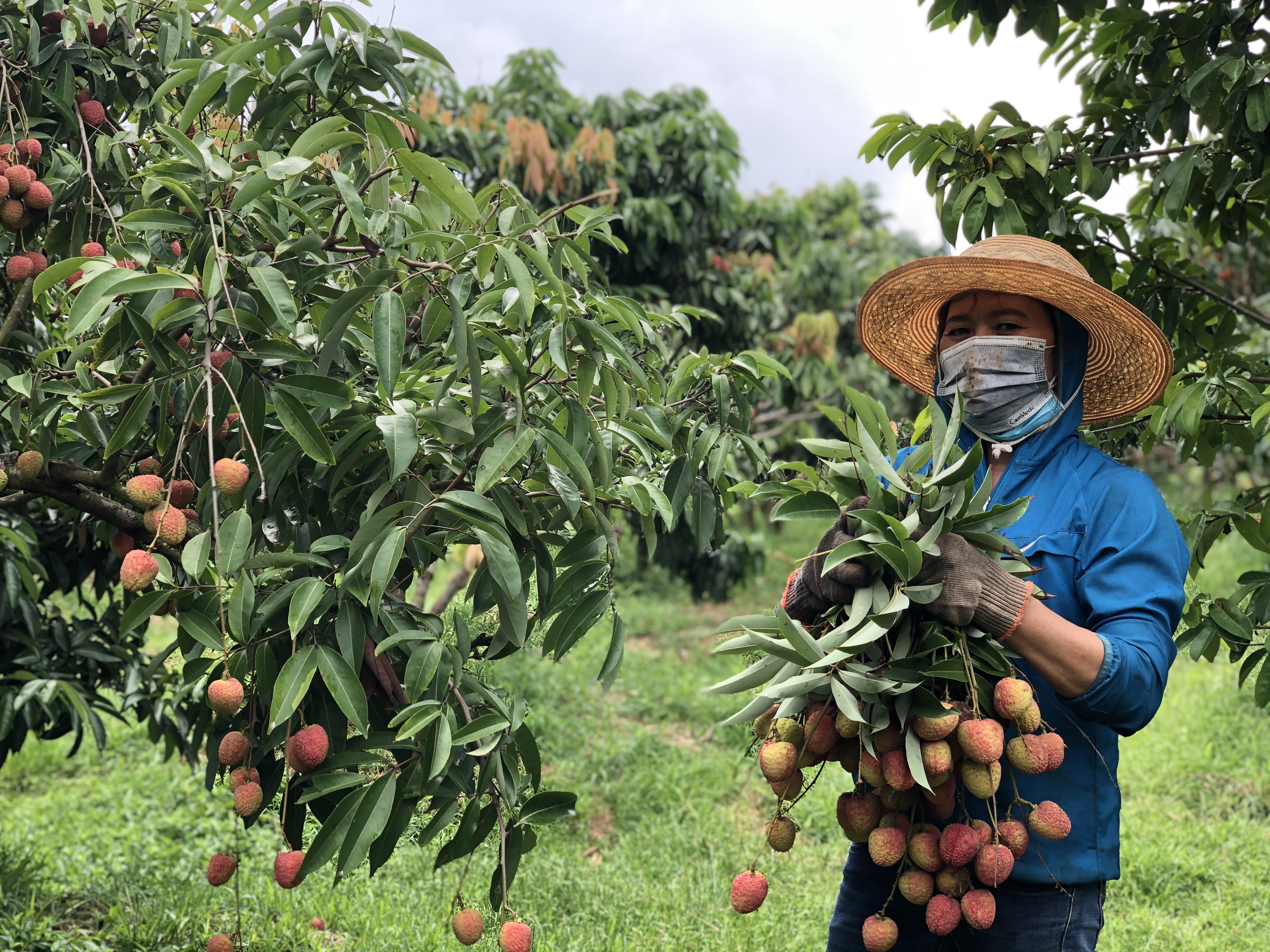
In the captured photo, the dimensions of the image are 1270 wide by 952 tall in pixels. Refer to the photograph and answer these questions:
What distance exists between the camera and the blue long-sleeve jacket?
133 centimetres

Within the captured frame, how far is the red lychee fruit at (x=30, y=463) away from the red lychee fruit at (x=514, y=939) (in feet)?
3.41

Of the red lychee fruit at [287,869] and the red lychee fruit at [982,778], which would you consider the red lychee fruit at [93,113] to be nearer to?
the red lychee fruit at [287,869]

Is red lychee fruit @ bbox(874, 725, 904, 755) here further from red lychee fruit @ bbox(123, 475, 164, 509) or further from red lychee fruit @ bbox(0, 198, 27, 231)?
red lychee fruit @ bbox(0, 198, 27, 231)

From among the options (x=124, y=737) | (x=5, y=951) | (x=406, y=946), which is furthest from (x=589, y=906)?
(x=124, y=737)

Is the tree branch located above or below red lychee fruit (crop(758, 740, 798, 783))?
above

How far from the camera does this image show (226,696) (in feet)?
4.27

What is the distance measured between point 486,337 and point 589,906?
2.15 metres

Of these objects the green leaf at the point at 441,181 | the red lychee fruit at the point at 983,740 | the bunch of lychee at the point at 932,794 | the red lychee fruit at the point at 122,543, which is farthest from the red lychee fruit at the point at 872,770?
the red lychee fruit at the point at 122,543

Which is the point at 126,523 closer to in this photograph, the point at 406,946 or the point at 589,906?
the point at 406,946

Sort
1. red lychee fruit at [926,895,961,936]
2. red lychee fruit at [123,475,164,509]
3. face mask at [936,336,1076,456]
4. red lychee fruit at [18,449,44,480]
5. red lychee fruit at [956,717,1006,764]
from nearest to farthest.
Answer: red lychee fruit at [956,717,1006,764] < red lychee fruit at [926,895,961,936] < red lychee fruit at [123,475,164,509] < face mask at [936,336,1076,456] < red lychee fruit at [18,449,44,480]

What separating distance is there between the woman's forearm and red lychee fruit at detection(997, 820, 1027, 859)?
0.57 ft

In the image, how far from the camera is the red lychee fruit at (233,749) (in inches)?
57.1

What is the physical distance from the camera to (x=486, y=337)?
5.46ft

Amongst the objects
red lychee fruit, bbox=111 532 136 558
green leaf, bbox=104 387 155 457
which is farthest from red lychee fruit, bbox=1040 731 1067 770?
red lychee fruit, bbox=111 532 136 558
